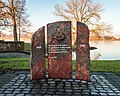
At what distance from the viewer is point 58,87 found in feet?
18.7

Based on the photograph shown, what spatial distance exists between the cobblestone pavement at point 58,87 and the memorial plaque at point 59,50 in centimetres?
31

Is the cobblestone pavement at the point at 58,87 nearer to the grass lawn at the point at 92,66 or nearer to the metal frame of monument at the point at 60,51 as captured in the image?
the metal frame of monument at the point at 60,51

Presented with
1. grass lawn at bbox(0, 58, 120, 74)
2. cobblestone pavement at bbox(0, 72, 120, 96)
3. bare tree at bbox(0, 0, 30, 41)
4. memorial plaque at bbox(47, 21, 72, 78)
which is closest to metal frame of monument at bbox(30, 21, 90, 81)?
memorial plaque at bbox(47, 21, 72, 78)

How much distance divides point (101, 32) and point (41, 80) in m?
26.3

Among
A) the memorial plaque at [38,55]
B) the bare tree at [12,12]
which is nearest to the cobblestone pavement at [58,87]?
the memorial plaque at [38,55]

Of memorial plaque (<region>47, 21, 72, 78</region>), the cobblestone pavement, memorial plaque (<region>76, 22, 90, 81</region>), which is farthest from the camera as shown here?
memorial plaque (<region>47, 21, 72, 78</region>)

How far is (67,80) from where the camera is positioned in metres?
6.46

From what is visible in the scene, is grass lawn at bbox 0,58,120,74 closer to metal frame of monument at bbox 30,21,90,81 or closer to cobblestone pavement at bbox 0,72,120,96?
cobblestone pavement at bbox 0,72,120,96

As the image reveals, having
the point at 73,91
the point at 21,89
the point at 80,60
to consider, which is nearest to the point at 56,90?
the point at 73,91

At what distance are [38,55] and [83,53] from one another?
1389 millimetres

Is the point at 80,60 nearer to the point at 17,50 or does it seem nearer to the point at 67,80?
the point at 67,80

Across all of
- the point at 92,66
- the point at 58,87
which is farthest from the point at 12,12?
the point at 58,87

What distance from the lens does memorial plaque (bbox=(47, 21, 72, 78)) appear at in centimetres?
658

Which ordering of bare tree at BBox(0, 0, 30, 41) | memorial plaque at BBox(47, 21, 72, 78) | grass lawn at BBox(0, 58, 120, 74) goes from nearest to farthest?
memorial plaque at BBox(47, 21, 72, 78), grass lawn at BBox(0, 58, 120, 74), bare tree at BBox(0, 0, 30, 41)
